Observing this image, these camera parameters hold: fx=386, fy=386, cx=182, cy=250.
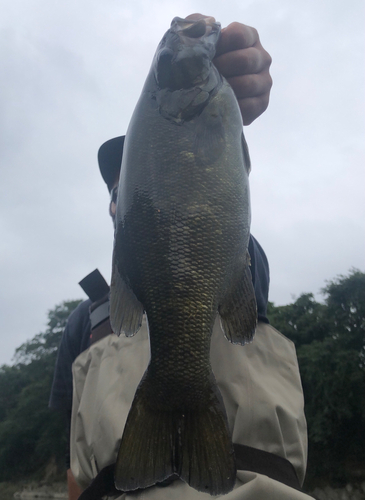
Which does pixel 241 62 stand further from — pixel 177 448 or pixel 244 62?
pixel 177 448

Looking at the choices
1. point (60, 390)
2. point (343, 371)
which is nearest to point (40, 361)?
point (343, 371)

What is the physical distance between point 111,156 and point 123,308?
189cm

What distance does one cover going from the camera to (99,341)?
2473 millimetres

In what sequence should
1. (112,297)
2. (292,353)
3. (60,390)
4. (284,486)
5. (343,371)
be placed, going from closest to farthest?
1. (284,486)
2. (112,297)
3. (292,353)
4. (60,390)
5. (343,371)

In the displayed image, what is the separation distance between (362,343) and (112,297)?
28.8m

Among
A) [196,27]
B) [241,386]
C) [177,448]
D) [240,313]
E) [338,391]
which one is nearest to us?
[177,448]

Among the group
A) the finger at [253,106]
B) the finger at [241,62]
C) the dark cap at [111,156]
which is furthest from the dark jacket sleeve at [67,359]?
the finger at [241,62]

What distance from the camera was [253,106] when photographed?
7.92 ft

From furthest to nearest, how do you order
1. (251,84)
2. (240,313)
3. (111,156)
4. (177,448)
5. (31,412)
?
(31,412)
(111,156)
(251,84)
(240,313)
(177,448)

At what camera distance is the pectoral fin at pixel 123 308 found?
1783mm

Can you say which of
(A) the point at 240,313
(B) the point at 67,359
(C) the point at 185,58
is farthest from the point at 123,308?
(B) the point at 67,359

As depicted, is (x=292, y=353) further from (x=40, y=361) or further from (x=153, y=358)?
(x=40, y=361)

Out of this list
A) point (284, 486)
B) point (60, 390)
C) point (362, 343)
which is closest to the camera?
point (284, 486)

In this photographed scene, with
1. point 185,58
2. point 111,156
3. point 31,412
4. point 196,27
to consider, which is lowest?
point 31,412
